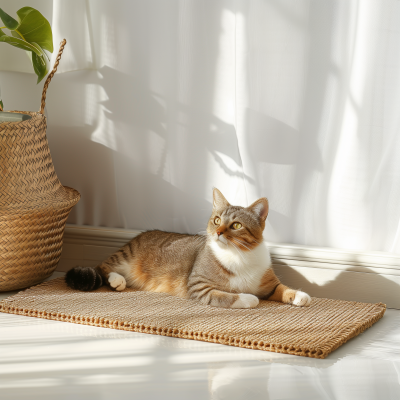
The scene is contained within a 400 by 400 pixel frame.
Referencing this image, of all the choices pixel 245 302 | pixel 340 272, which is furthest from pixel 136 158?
pixel 340 272

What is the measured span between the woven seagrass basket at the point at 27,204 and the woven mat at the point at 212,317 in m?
0.09

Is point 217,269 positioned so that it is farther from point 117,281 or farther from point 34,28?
point 34,28

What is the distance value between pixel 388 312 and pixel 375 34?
90 cm

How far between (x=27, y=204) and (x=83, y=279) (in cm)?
32

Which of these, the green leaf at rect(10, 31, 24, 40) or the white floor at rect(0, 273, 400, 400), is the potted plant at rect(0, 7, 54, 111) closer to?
the green leaf at rect(10, 31, 24, 40)

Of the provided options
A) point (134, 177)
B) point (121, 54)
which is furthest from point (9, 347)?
point (121, 54)

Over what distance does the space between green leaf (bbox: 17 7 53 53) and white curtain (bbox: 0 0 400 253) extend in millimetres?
201

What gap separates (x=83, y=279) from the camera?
1.80 meters

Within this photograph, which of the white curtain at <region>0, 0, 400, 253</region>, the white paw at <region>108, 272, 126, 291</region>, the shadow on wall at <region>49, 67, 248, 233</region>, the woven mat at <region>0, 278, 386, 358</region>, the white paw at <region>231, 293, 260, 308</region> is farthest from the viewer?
the shadow on wall at <region>49, 67, 248, 233</region>

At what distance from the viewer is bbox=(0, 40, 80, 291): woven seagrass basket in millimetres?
1674

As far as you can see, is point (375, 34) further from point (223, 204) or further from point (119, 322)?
point (119, 322)

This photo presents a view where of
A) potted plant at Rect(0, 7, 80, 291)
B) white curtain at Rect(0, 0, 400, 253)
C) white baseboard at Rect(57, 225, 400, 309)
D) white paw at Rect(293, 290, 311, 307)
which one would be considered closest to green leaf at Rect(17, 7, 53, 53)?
potted plant at Rect(0, 7, 80, 291)

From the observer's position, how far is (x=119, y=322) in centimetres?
148

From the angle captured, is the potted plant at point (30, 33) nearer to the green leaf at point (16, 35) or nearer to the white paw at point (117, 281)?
the green leaf at point (16, 35)
